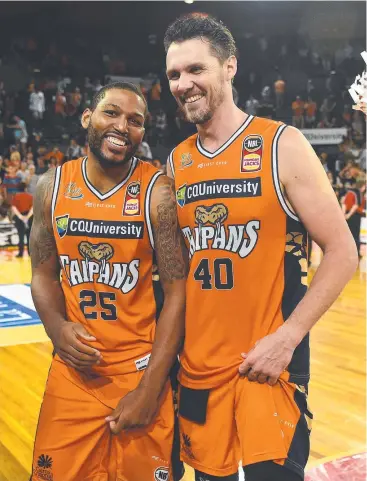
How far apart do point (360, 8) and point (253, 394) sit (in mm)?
16704

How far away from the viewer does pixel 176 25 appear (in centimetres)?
196

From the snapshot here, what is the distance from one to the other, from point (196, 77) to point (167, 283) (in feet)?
2.25

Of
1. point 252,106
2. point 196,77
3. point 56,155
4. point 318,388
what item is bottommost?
point 318,388

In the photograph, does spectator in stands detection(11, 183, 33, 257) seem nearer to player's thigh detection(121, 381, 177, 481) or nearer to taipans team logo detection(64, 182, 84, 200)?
taipans team logo detection(64, 182, 84, 200)

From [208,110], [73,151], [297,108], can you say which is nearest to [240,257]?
[208,110]

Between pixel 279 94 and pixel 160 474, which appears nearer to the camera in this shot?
pixel 160 474

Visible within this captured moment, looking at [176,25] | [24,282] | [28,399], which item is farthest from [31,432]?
[24,282]

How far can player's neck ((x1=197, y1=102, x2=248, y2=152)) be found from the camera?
6.53ft

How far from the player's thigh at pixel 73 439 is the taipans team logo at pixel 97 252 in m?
0.45

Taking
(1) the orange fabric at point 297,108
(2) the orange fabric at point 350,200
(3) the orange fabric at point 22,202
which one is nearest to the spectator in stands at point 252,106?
(1) the orange fabric at point 297,108

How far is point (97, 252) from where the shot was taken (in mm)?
2090

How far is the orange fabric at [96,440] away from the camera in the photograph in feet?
6.77

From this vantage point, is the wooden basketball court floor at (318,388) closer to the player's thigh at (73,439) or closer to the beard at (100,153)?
the player's thigh at (73,439)

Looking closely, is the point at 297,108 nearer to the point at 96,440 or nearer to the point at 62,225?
the point at 62,225
